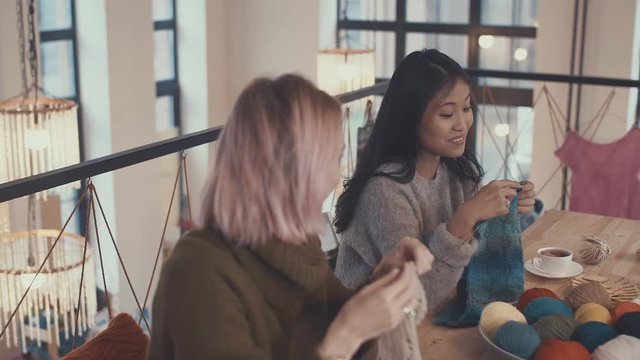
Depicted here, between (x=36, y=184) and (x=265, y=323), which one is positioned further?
(x=36, y=184)

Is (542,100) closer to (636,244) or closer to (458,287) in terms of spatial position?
(636,244)

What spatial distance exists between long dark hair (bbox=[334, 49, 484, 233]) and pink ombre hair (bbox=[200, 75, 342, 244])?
65cm

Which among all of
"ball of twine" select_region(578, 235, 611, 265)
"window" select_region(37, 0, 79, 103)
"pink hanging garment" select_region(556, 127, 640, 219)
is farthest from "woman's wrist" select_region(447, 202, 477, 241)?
"window" select_region(37, 0, 79, 103)

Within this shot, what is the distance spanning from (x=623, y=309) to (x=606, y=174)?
1.91 m

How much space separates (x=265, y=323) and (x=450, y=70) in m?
0.85

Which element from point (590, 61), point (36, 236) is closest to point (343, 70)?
point (590, 61)

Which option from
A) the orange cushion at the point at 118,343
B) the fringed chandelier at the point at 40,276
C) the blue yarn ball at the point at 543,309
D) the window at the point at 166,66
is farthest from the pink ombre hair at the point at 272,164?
the window at the point at 166,66

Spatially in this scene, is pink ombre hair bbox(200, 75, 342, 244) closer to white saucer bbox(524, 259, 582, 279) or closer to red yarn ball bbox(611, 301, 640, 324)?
red yarn ball bbox(611, 301, 640, 324)

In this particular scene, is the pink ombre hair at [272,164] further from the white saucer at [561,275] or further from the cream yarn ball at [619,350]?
the white saucer at [561,275]

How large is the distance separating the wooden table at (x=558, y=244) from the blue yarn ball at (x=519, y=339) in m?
0.10

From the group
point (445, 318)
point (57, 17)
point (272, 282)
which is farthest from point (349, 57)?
point (272, 282)

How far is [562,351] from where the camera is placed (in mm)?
1577

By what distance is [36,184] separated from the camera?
189 centimetres

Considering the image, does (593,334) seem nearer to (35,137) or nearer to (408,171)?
(408,171)
